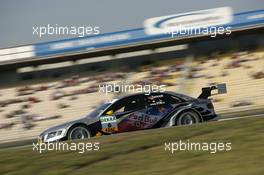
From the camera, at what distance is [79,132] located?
13.1 m

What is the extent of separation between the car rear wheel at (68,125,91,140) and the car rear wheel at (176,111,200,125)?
7.53ft

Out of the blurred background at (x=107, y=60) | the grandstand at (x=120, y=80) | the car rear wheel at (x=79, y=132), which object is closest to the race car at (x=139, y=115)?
the car rear wheel at (x=79, y=132)

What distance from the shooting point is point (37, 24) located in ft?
89.4

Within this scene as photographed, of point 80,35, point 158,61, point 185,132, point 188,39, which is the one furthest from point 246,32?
point 185,132

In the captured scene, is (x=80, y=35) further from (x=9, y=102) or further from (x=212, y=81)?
(x=212, y=81)

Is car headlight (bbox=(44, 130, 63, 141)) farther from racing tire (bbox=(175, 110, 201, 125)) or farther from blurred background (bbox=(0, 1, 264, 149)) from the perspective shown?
blurred background (bbox=(0, 1, 264, 149))

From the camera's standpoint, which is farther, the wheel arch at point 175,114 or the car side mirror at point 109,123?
the car side mirror at point 109,123

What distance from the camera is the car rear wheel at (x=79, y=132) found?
42.8 ft

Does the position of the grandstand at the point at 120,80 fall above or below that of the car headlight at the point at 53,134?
above

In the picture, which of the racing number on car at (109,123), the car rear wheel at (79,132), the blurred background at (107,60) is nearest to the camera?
the car rear wheel at (79,132)

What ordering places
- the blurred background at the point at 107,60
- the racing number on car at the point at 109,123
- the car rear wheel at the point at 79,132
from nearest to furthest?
the car rear wheel at the point at 79,132 < the racing number on car at the point at 109,123 < the blurred background at the point at 107,60

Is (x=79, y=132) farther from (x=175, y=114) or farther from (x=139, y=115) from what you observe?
(x=175, y=114)

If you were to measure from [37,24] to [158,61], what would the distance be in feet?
21.7

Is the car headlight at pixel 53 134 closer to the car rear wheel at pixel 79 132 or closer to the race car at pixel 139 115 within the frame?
the race car at pixel 139 115
